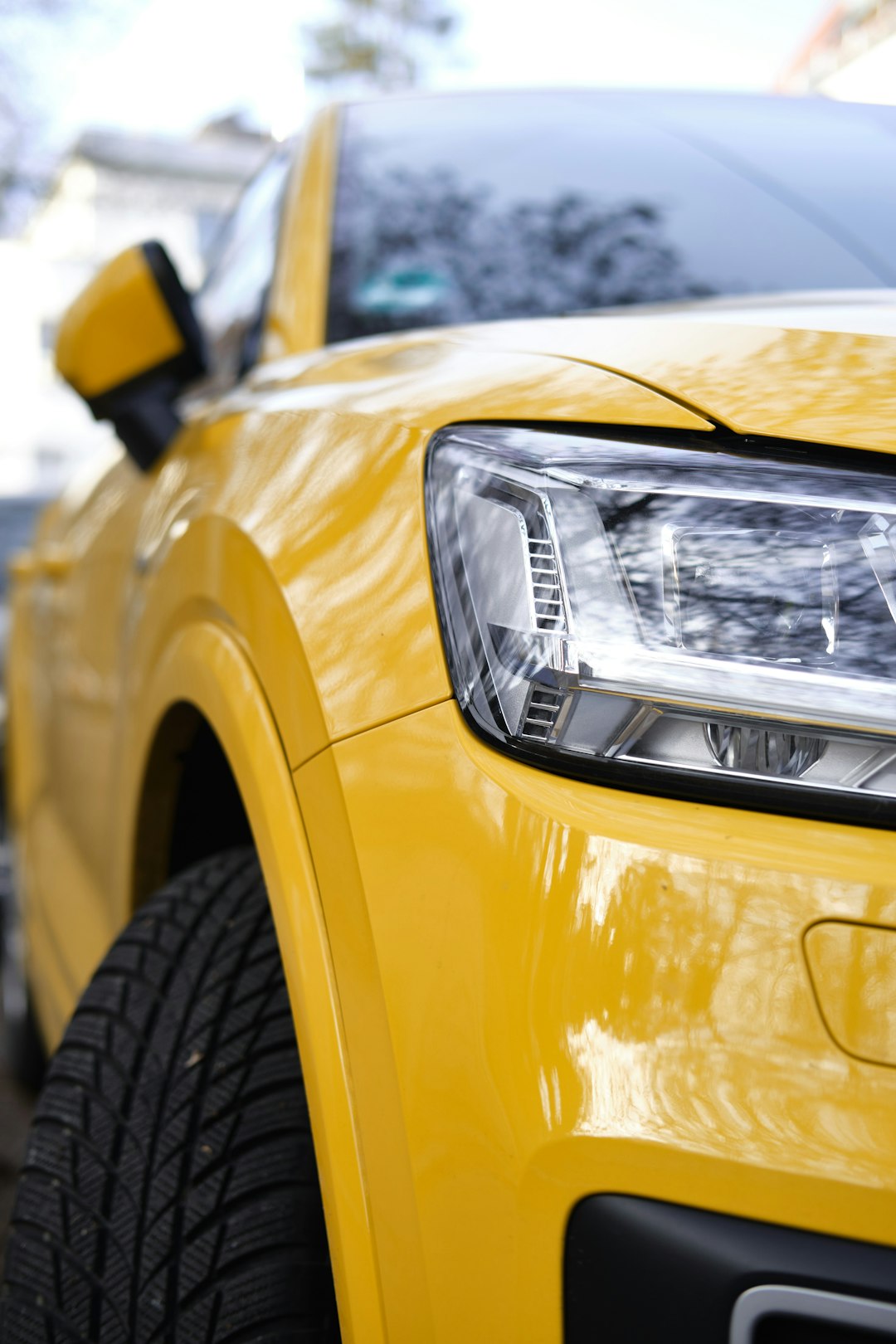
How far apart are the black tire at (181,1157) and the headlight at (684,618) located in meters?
0.42

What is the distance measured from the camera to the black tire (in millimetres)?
1002

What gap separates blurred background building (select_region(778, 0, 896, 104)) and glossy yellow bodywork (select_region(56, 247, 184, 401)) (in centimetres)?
1359

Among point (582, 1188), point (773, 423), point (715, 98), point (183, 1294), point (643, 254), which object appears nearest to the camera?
point (582, 1188)

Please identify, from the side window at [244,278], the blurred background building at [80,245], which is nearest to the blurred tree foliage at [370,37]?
the blurred background building at [80,245]

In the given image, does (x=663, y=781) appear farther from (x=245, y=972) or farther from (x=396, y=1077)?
(x=245, y=972)

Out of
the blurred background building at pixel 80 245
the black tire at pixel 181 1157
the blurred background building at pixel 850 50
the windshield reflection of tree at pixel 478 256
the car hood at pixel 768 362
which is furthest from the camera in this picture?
the blurred background building at pixel 80 245

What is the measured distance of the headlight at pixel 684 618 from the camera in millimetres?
805

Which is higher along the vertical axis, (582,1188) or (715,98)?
(715,98)

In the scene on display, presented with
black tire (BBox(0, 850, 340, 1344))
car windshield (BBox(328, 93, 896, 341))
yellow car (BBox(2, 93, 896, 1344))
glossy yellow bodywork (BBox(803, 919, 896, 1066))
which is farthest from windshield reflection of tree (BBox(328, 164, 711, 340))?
glossy yellow bodywork (BBox(803, 919, 896, 1066))

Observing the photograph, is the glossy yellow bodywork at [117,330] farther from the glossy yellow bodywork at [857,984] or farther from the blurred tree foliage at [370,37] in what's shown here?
the blurred tree foliage at [370,37]

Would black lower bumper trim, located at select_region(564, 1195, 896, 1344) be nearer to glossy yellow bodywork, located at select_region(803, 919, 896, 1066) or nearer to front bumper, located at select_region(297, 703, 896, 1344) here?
front bumper, located at select_region(297, 703, 896, 1344)

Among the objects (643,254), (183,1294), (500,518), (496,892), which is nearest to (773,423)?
(500,518)

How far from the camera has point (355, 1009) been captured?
2.90 feet

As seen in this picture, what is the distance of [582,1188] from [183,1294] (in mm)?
437
